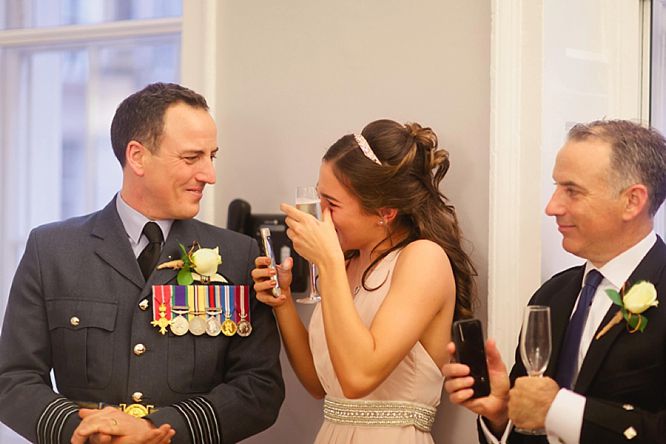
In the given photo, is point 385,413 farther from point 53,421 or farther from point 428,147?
point 53,421

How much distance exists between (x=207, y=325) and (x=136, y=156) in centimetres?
51

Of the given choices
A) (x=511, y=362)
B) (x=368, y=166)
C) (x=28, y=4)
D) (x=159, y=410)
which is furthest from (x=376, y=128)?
(x=28, y=4)

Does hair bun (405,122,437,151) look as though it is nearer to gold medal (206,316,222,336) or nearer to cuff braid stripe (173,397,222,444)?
gold medal (206,316,222,336)

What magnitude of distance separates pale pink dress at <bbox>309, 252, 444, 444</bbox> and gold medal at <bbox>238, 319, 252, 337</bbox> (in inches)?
8.2

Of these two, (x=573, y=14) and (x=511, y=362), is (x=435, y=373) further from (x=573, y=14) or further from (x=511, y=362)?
(x=573, y=14)

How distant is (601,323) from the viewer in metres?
2.42

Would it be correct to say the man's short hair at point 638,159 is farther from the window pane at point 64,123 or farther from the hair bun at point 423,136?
the window pane at point 64,123

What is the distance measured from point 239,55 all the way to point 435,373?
1402 millimetres

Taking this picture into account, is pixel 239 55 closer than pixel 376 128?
Result: No

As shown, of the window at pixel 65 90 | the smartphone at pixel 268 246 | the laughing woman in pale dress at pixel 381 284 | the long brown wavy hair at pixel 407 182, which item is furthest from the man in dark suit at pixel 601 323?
the window at pixel 65 90

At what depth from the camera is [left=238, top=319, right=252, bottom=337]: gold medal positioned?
114 inches

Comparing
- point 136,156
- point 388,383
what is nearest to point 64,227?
point 136,156

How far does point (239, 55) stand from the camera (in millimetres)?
3607

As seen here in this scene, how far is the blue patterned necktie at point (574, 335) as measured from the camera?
8.08 ft
